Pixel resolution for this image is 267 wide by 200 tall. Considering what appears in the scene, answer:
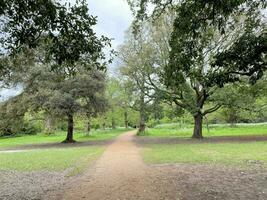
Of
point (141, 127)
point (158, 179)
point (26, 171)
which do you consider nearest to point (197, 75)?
point (158, 179)

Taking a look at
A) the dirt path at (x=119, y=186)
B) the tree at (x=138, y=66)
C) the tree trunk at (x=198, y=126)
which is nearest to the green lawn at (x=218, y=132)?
the tree trunk at (x=198, y=126)

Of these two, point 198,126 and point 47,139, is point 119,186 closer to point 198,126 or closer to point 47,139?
point 198,126

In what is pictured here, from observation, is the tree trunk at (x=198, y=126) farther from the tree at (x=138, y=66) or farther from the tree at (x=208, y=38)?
the tree at (x=208, y=38)

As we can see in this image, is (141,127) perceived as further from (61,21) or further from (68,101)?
(61,21)

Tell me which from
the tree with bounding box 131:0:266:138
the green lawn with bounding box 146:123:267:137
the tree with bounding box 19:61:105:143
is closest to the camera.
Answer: the tree with bounding box 131:0:266:138

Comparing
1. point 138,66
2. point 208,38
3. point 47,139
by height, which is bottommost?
point 47,139

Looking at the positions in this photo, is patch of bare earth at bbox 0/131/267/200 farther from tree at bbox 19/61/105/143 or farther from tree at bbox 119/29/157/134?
tree at bbox 119/29/157/134

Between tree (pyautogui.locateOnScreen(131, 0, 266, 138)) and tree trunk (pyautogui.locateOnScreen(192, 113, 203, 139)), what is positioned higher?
tree (pyautogui.locateOnScreen(131, 0, 266, 138))

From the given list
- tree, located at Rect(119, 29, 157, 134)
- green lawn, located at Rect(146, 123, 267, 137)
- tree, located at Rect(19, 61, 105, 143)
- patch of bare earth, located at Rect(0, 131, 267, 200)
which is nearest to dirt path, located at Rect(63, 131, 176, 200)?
patch of bare earth, located at Rect(0, 131, 267, 200)

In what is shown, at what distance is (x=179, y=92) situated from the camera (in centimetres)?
2788

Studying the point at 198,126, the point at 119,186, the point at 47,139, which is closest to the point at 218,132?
the point at 198,126

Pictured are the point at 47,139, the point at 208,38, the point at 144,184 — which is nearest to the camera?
the point at 144,184

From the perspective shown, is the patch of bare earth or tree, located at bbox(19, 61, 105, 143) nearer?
the patch of bare earth

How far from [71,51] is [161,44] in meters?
21.1
